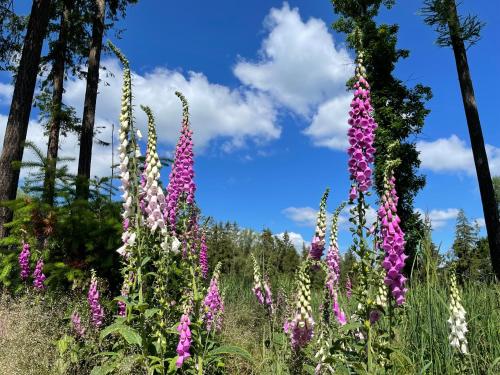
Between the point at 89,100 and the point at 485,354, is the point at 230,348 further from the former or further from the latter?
the point at 89,100

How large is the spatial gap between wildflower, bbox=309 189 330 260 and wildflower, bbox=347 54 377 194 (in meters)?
0.53

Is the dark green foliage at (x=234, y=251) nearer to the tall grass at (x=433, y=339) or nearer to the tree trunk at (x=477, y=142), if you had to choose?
the tree trunk at (x=477, y=142)

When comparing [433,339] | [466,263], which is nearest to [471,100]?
[466,263]

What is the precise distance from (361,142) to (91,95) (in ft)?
36.0

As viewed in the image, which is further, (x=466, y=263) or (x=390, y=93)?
(x=390, y=93)

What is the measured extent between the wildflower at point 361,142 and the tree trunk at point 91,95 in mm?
9523

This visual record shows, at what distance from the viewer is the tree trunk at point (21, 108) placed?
941 centimetres

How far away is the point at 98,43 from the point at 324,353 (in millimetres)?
11993

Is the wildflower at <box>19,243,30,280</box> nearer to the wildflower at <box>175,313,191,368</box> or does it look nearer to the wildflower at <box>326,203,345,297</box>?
the wildflower at <box>175,313,191,368</box>

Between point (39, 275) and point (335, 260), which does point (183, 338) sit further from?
point (39, 275)

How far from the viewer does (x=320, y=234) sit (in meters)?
3.25

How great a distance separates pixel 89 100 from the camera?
12188 millimetres

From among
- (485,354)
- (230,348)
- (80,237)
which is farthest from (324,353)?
(80,237)

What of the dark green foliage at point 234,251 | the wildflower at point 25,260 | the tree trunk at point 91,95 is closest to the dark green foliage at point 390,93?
the dark green foliage at point 234,251
